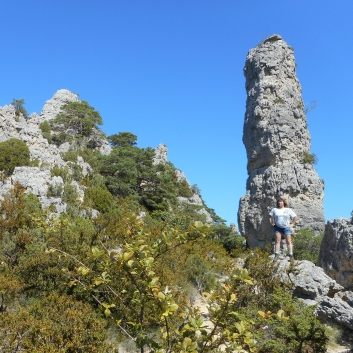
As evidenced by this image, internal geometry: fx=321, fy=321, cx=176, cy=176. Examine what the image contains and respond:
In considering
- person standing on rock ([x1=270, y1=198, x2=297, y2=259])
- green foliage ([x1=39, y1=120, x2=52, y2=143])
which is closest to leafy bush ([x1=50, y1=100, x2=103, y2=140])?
green foliage ([x1=39, y1=120, x2=52, y2=143])

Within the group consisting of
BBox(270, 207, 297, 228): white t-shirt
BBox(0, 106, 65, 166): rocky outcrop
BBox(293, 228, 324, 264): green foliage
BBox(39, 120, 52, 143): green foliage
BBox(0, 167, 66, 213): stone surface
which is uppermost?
BBox(39, 120, 52, 143): green foliage

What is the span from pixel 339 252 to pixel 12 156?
17257 millimetres

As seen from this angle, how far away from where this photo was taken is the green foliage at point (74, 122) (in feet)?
94.4

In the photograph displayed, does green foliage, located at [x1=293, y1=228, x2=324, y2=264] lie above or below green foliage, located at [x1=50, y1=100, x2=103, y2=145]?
below

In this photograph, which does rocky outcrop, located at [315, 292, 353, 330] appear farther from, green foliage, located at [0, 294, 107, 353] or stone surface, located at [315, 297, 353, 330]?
green foliage, located at [0, 294, 107, 353]

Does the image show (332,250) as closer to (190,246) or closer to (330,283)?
(330,283)

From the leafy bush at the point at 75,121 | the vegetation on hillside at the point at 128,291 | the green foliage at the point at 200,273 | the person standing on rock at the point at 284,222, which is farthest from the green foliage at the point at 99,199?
the leafy bush at the point at 75,121

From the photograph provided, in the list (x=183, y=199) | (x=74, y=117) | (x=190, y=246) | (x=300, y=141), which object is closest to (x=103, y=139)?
(x=74, y=117)

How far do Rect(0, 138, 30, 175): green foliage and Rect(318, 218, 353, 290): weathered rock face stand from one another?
16.5 metres

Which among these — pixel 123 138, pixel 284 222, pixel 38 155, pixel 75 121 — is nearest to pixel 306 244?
pixel 284 222

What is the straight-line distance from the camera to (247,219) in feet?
54.6

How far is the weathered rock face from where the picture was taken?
6529 mm

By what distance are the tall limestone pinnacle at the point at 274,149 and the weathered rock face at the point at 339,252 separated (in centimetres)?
842

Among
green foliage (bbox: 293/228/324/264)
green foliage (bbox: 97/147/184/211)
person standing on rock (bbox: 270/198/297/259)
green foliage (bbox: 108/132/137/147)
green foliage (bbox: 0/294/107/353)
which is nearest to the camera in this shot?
green foliage (bbox: 0/294/107/353)
